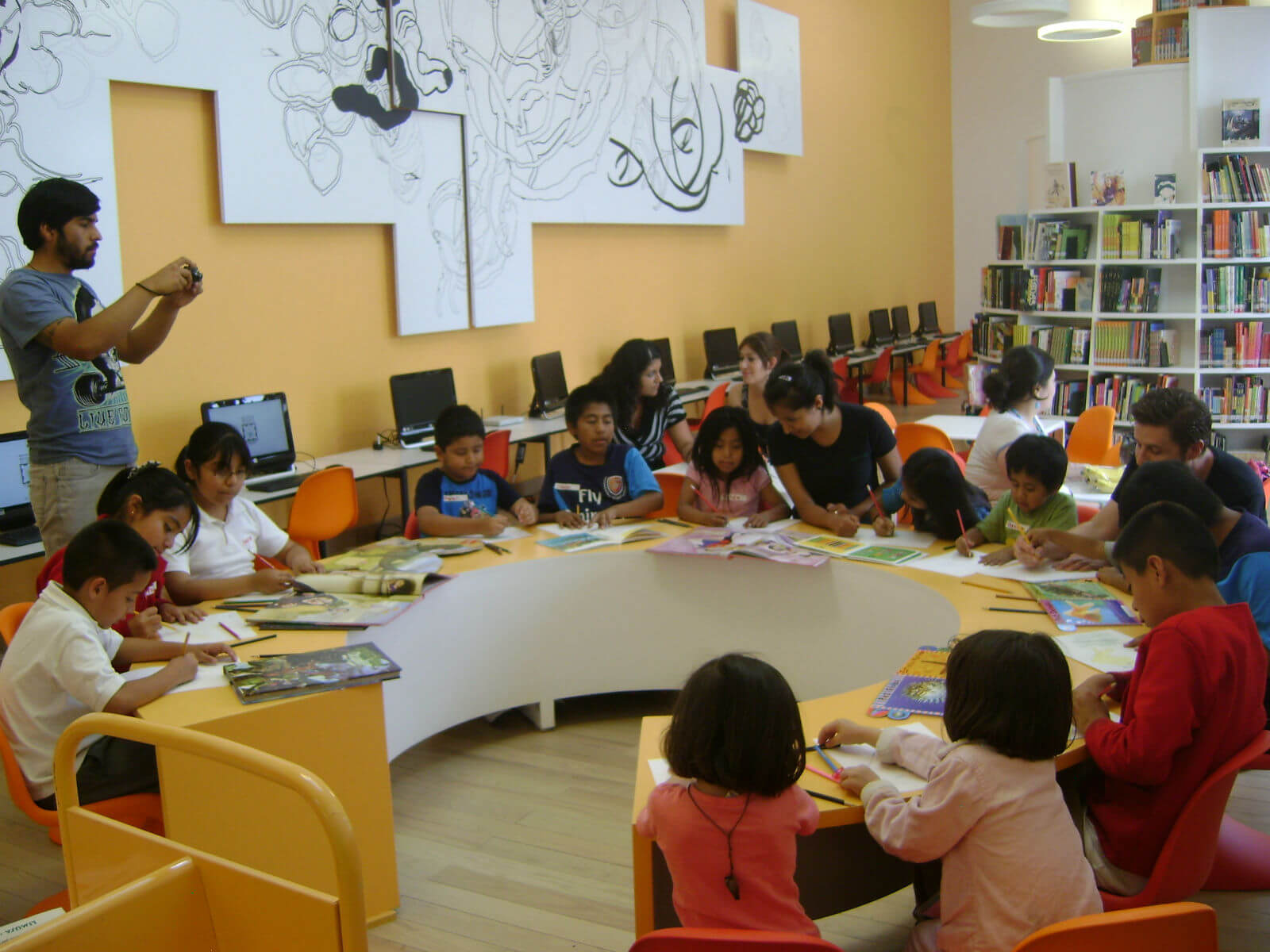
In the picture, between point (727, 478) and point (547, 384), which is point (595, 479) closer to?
point (727, 478)

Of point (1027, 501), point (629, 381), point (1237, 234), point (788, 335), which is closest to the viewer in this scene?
point (1027, 501)

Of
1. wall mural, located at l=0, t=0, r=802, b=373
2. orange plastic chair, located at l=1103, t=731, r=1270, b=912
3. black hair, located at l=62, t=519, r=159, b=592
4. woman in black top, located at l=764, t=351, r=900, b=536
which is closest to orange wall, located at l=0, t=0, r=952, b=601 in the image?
wall mural, located at l=0, t=0, r=802, b=373

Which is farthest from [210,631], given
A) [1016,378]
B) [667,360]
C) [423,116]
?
[667,360]

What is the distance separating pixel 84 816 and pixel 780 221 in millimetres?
8272

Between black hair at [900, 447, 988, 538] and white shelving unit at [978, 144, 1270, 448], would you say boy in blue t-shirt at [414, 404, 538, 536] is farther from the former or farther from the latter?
white shelving unit at [978, 144, 1270, 448]

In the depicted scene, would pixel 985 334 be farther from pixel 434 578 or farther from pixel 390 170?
pixel 434 578

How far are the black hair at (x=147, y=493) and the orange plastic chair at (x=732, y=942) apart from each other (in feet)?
6.36

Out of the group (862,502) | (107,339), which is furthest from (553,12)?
(107,339)

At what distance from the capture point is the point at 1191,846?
6.56 feet

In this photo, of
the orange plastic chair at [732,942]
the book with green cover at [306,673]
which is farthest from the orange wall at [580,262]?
the orange plastic chair at [732,942]

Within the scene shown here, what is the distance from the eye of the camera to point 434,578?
342cm

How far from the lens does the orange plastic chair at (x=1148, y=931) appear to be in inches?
56.0

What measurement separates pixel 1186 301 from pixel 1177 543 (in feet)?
Result: 17.9

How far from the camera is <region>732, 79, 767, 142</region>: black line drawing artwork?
8.30m
